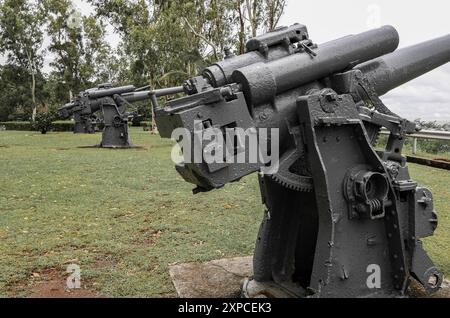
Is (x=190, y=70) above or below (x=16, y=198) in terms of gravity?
above

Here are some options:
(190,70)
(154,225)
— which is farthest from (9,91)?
(154,225)

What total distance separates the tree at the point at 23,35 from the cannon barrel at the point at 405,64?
139ft

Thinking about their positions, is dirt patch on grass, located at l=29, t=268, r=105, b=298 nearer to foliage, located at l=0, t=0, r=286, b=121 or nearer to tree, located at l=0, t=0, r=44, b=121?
foliage, located at l=0, t=0, r=286, b=121

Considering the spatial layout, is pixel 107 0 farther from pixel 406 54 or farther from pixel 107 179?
pixel 406 54

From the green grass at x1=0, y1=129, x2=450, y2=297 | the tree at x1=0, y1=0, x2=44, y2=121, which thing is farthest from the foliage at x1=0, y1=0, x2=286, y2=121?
the green grass at x1=0, y1=129, x2=450, y2=297

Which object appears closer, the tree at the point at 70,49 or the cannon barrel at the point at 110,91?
the cannon barrel at the point at 110,91

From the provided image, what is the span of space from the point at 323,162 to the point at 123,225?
164 inches

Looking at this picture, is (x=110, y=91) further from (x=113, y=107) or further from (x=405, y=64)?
(x=405, y=64)

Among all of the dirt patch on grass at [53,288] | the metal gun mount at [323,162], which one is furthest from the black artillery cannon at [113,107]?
the metal gun mount at [323,162]

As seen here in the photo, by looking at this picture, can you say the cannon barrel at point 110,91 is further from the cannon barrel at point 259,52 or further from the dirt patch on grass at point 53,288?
the cannon barrel at point 259,52

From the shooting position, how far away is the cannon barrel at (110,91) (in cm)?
1797
